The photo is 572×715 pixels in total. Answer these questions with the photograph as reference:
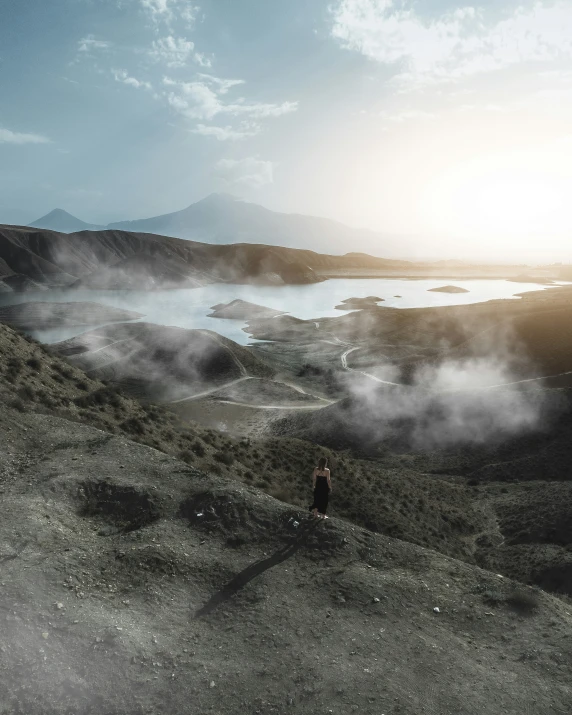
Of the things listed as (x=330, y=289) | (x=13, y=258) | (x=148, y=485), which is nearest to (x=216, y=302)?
(x=330, y=289)

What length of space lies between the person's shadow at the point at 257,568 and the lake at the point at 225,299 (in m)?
90.5

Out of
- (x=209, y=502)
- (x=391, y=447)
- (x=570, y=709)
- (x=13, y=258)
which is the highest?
(x=13, y=258)

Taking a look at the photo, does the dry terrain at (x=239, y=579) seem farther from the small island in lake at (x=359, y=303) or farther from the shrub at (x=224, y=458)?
the small island in lake at (x=359, y=303)

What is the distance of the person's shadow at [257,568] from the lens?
9.81 metres

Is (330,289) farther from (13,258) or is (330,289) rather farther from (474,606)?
(474,606)

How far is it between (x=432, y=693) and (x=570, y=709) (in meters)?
2.68

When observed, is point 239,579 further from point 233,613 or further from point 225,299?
point 225,299

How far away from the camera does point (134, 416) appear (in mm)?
24109

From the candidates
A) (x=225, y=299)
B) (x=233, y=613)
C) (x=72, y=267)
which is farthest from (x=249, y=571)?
(x=72, y=267)

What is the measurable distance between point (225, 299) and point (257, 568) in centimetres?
15525

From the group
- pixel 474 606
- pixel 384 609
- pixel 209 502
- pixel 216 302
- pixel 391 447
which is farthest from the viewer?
pixel 216 302

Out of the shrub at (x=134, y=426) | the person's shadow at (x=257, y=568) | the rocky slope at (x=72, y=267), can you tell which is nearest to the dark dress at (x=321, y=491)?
the person's shadow at (x=257, y=568)

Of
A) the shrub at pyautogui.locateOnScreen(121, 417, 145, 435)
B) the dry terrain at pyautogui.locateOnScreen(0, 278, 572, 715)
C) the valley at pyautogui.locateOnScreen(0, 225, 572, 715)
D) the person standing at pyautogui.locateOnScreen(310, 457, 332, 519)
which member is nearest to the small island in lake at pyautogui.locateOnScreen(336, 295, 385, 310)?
the valley at pyautogui.locateOnScreen(0, 225, 572, 715)

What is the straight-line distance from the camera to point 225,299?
163 metres
